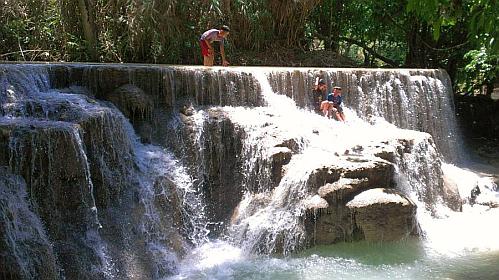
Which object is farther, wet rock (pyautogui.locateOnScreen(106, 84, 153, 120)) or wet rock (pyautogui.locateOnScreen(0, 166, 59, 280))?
wet rock (pyautogui.locateOnScreen(106, 84, 153, 120))

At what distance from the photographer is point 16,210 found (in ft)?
14.5

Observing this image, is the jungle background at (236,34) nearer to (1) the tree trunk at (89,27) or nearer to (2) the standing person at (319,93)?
(1) the tree trunk at (89,27)

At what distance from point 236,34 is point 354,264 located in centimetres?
694

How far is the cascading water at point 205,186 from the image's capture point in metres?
4.75

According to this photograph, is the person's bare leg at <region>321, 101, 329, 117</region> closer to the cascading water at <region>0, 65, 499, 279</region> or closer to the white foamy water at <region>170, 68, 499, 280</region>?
the cascading water at <region>0, 65, 499, 279</region>

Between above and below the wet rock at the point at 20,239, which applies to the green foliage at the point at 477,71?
above

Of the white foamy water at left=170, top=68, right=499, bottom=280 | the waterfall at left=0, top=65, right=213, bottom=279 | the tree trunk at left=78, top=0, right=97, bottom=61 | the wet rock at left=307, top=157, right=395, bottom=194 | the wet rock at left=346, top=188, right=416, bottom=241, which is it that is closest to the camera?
the waterfall at left=0, top=65, right=213, bottom=279

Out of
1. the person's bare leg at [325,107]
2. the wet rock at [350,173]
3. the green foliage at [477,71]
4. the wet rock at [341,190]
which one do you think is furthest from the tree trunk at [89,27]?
the green foliage at [477,71]

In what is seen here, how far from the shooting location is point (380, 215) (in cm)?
560

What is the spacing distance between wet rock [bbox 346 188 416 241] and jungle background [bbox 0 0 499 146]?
339cm

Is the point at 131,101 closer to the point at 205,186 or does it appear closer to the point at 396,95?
the point at 205,186

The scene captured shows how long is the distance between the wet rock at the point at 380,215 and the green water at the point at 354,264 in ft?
0.37

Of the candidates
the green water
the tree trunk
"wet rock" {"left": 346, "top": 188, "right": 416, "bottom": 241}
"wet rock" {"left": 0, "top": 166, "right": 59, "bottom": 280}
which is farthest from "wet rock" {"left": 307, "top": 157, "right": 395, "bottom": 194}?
the tree trunk

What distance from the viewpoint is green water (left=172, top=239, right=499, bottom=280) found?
503cm
